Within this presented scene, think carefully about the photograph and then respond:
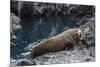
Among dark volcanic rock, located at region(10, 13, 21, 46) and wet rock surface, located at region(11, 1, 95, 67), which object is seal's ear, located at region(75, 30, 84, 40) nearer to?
wet rock surface, located at region(11, 1, 95, 67)

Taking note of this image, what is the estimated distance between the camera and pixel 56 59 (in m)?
2.01

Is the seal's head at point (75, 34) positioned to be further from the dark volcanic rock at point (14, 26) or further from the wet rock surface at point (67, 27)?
the dark volcanic rock at point (14, 26)

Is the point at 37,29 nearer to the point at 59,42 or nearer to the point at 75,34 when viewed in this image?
the point at 59,42

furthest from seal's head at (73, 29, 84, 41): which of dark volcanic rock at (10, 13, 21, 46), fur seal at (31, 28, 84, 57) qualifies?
dark volcanic rock at (10, 13, 21, 46)

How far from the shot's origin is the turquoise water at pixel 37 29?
186 cm

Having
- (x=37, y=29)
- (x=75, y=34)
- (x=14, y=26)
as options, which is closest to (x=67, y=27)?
(x=75, y=34)

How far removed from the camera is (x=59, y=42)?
6.64 feet

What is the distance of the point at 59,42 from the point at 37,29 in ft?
0.97

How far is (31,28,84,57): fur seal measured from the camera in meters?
1.95

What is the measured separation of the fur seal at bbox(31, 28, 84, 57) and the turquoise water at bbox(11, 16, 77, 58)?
2.2 inches

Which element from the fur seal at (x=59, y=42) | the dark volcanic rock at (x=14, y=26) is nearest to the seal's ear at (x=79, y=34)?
the fur seal at (x=59, y=42)

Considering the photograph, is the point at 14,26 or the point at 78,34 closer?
the point at 14,26
